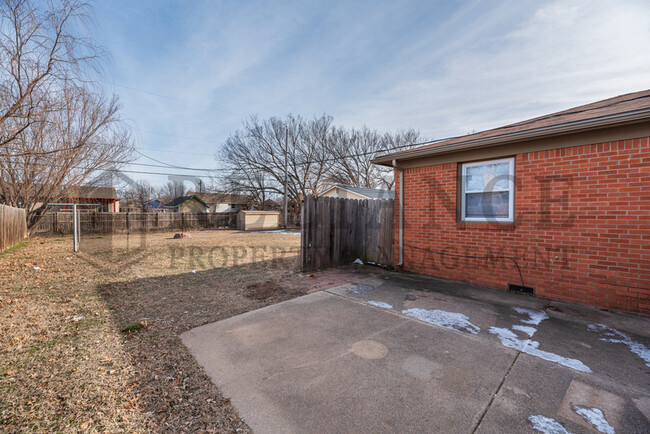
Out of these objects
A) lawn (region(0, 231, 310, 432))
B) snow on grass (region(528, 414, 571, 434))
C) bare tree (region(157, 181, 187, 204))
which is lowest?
lawn (region(0, 231, 310, 432))

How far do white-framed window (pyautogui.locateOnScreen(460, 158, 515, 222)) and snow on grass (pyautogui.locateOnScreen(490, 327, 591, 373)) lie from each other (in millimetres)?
2353

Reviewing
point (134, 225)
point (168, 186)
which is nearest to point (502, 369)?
point (134, 225)

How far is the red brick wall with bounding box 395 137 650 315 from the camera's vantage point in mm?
3590

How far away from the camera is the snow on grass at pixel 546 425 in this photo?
1.70 m

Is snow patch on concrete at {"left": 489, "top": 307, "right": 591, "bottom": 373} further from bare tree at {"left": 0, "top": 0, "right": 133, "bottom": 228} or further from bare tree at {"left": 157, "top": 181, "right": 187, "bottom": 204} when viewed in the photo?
bare tree at {"left": 157, "top": 181, "right": 187, "bottom": 204}

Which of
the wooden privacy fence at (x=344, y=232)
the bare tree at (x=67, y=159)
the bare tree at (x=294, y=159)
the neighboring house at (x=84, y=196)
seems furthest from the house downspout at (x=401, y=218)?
the bare tree at (x=294, y=159)

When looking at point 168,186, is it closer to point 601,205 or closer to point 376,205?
point 376,205

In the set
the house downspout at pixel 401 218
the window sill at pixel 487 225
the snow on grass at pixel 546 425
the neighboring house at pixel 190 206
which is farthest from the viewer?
the neighboring house at pixel 190 206

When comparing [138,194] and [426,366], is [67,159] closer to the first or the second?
[426,366]

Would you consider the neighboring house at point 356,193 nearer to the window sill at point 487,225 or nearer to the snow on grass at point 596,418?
the window sill at point 487,225

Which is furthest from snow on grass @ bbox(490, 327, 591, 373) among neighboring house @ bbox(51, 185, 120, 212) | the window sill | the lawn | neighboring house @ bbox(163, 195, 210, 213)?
neighboring house @ bbox(163, 195, 210, 213)

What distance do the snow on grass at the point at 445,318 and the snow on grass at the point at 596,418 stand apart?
1.19m

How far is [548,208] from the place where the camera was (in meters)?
4.25

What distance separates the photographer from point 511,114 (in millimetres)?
10344
